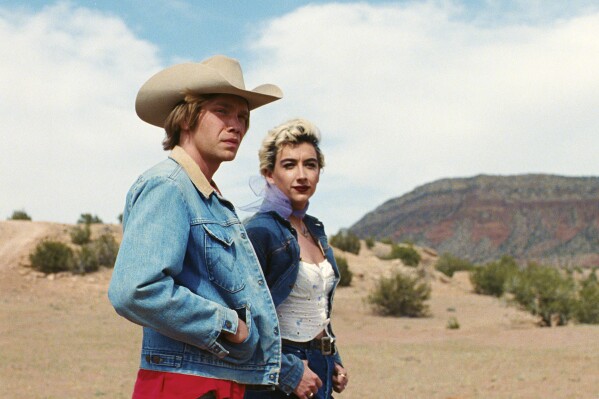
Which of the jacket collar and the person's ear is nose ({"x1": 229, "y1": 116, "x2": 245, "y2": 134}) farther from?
the person's ear

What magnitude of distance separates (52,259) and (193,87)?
24056 mm

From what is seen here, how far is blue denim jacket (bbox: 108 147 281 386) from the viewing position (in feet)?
8.05

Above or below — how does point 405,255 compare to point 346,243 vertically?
below

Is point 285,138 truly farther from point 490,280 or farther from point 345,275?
point 490,280

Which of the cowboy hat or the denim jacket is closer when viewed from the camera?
the cowboy hat

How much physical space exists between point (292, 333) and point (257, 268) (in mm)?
610

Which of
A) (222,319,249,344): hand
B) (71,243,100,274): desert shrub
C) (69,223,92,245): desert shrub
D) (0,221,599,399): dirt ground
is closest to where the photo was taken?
(222,319,249,344): hand

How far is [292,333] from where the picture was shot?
3250 mm

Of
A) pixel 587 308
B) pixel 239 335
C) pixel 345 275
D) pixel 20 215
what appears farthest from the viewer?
pixel 20 215

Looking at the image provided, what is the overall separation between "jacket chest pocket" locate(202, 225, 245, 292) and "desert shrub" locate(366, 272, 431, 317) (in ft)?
64.8

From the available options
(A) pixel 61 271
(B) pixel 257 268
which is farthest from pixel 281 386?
(A) pixel 61 271

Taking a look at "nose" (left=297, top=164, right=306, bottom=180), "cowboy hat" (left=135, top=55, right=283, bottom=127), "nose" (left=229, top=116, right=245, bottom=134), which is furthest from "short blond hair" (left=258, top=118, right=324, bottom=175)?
"nose" (left=229, top=116, right=245, bottom=134)

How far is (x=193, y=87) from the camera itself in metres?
2.79

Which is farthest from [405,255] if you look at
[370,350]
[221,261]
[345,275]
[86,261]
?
[221,261]
